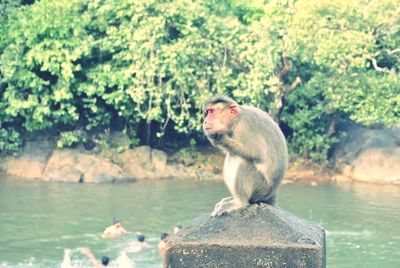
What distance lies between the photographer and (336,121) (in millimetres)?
23734

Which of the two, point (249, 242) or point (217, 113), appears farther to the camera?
point (217, 113)

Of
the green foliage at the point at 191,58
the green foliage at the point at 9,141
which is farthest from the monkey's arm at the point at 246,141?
the green foliage at the point at 9,141

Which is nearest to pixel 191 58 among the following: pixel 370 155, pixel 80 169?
pixel 80 169

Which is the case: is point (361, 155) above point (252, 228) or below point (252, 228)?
below

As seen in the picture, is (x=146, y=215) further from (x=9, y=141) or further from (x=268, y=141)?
(x=268, y=141)

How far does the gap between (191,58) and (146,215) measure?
520cm

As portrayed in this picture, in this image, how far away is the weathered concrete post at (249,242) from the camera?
360 cm

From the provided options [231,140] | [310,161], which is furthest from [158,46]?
[231,140]

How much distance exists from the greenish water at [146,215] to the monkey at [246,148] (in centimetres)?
901

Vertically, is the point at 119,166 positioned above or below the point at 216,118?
below

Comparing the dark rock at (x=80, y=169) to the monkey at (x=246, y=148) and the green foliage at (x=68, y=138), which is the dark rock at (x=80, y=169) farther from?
the monkey at (x=246, y=148)

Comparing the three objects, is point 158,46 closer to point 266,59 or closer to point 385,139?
point 266,59

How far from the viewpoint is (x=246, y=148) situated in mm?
4367

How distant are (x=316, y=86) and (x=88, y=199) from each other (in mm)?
6737
